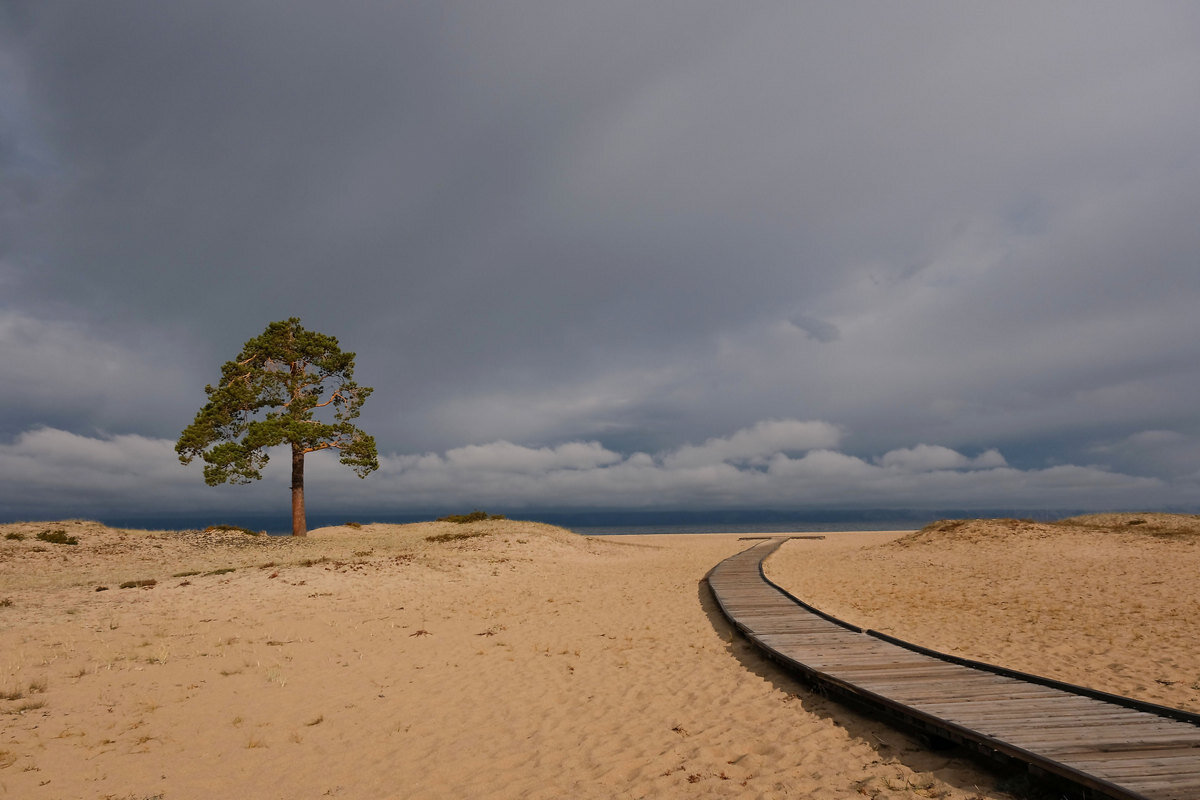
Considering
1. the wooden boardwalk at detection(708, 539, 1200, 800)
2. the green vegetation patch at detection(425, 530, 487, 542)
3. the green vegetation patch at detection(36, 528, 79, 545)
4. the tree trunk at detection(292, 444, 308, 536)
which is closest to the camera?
the wooden boardwalk at detection(708, 539, 1200, 800)

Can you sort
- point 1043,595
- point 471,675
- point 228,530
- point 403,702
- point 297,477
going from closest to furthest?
point 403,702 < point 471,675 < point 1043,595 < point 228,530 < point 297,477

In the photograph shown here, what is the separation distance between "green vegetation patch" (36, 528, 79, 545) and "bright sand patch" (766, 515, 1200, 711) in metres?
32.2

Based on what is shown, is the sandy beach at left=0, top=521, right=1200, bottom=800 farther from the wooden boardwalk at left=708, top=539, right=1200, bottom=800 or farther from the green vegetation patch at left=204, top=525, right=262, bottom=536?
the green vegetation patch at left=204, top=525, right=262, bottom=536

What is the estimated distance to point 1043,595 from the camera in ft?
57.6

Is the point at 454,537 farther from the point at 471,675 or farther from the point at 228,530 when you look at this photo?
the point at 471,675

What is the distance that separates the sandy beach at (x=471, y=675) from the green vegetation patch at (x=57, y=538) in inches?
48.9

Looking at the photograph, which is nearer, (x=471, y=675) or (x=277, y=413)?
(x=471, y=675)

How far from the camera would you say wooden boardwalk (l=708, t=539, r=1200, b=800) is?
499 cm

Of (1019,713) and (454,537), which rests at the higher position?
(1019,713)

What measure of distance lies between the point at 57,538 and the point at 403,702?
26976mm

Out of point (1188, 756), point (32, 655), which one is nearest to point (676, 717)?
point (1188, 756)

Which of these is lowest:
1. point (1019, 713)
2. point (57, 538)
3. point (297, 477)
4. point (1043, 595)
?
point (1043, 595)


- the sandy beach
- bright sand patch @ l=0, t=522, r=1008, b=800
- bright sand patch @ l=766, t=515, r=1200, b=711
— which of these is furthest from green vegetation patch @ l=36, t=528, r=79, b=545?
bright sand patch @ l=766, t=515, r=1200, b=711

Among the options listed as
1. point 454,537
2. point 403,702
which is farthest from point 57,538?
point 403,702
